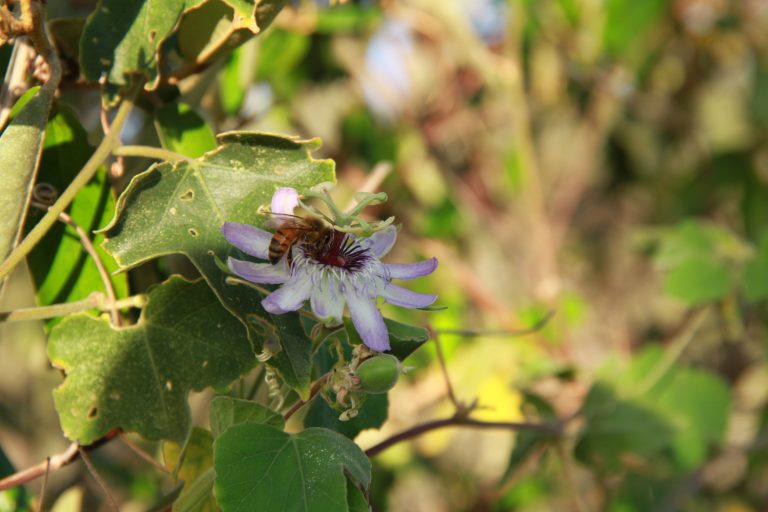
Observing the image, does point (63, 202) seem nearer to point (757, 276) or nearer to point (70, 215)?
point (70, 215)

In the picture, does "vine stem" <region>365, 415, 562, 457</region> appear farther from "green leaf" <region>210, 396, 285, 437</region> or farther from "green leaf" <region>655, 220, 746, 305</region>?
"green leaf" <region>655, 220, 746, 305</region>

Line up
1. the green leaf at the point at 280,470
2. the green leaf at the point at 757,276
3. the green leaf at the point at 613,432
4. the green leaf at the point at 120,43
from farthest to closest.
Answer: the green leaf at the point at 757,276 < the green leaf at the point at 613,432 < the green leaf at the point at 120,43 < the green leaf at the point at 280,470

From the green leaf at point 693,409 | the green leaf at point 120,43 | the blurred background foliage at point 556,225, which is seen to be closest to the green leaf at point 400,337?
the green leaf at point 120,43

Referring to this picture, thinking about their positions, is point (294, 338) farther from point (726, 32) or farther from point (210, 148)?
point (726, 32)

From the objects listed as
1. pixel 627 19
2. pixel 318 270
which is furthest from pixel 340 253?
pixel 627 19

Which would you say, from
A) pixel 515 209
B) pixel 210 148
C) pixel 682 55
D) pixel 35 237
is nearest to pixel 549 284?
pixel 515 209

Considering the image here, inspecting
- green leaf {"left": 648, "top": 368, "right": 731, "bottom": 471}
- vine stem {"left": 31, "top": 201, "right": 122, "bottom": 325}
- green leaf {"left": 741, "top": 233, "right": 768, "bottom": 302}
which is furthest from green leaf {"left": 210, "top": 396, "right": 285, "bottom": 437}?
green leaf {"left": 741, "top": 233, "right": 768, "bottom": 302}

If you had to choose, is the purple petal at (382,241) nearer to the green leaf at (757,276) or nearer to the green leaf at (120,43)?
the green leaf at (120,43)
